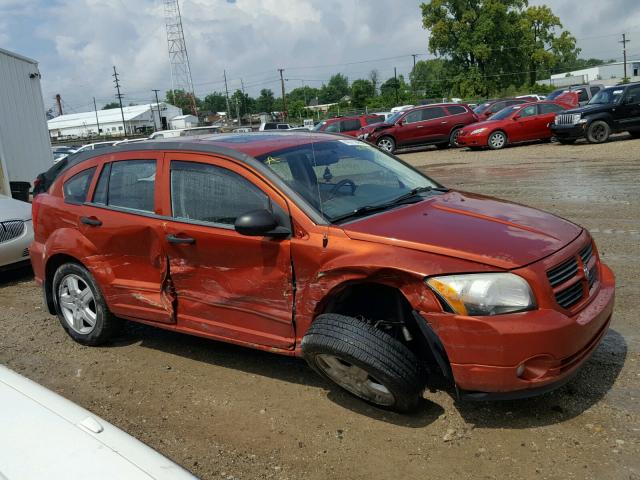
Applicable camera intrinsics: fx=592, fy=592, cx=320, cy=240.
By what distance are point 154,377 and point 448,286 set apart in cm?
238

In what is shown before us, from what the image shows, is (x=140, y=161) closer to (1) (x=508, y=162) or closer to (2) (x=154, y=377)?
(2) (x=154, y=377)

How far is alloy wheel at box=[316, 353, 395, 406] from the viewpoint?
11.2 ft

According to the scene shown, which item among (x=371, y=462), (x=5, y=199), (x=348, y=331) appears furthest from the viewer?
(x=5, y=199)

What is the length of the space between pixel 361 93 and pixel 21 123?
229ft

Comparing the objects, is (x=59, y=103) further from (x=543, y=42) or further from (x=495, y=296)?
(x=495, y=296)

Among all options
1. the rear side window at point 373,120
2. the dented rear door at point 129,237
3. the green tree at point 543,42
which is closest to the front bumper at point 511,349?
the dented rear door at point 129,237

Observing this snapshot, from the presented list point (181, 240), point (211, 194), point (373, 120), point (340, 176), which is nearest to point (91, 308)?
point (181, 240)

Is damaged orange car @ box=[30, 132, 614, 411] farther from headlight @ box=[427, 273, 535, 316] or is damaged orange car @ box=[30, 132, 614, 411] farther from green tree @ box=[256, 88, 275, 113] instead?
green tree @ box=[256, 88, 275, 113]

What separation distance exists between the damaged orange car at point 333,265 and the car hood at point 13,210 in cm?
313

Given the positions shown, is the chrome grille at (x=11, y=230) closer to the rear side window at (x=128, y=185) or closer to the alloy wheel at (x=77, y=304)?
the alloy wheel at (x=77, y=304)

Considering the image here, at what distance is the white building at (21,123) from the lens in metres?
14.0

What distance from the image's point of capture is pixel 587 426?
3.25 metres

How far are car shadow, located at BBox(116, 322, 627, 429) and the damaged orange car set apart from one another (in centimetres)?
22

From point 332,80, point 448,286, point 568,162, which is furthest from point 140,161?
point 332,80
